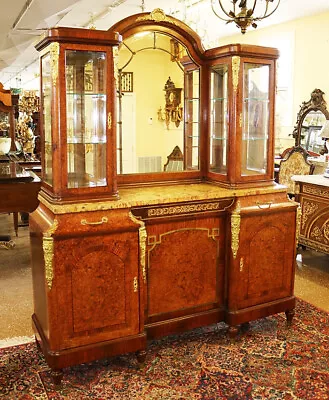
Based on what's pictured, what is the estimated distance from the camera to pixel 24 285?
4328 mm

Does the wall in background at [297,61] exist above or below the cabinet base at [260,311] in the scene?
above

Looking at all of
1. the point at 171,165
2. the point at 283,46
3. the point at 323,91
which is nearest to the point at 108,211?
Result: the point at 171,165

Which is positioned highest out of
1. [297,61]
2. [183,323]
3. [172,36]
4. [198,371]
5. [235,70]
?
[297,61]

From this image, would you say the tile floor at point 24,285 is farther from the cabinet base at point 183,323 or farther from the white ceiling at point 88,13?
the white ceiling at point 88,13

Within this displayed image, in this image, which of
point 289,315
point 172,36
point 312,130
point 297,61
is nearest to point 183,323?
point 289,315

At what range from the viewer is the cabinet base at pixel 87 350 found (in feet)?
8.73

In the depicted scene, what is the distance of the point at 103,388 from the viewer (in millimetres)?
2678

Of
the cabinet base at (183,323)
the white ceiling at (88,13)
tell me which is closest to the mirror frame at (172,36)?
the cabinet base at (183,323)

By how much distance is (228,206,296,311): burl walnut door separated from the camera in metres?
3.19

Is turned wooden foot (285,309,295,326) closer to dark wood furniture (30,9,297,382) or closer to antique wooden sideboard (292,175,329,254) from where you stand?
dark wood furniture (30,9,297,382)

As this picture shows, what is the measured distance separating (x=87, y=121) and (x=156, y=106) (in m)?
0.67

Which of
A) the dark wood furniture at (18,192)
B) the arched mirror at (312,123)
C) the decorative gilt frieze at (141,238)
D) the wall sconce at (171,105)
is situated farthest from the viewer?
the arched mirror at (312,123)

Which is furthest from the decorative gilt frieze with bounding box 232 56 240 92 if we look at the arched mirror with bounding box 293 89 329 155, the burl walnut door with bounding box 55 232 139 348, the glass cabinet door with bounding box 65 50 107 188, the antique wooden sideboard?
the arched mirror with bounding box 293 89 329 155

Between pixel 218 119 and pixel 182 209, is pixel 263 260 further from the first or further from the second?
pixel 218 119
